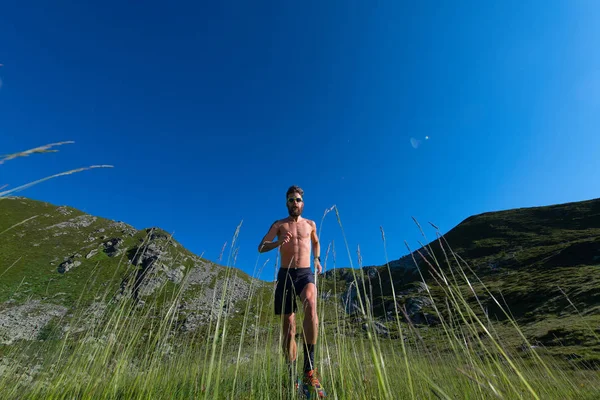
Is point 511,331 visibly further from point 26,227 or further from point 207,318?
point 26,227

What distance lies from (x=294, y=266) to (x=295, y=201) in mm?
1301

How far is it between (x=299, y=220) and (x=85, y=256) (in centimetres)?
10243

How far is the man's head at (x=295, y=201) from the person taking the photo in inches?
223

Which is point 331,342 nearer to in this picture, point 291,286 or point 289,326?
point 289,326

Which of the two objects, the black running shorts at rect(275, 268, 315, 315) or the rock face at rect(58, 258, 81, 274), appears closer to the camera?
the black running shorts at rect(275, 268, 315, 315)

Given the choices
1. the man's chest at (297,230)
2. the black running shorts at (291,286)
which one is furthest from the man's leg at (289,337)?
the man's chest at (297,230)

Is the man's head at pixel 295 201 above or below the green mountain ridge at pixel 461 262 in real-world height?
below

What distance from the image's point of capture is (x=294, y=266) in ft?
16.6

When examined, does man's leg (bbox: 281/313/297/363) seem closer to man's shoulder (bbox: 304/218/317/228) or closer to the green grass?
the green grass

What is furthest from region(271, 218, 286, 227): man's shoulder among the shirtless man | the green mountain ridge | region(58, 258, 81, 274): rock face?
region(58, 258, 81, 274): rock face

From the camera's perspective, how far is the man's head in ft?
18.5

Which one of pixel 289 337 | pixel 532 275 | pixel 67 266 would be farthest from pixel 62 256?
pixel 532 275

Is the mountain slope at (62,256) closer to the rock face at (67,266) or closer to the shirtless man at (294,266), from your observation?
the rock face at (67,266)

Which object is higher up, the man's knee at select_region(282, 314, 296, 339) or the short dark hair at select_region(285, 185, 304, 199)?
the short dark hair at select_region(285, 185, 304, 199)
